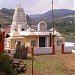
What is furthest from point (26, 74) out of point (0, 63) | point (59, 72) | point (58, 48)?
point (58, 48)

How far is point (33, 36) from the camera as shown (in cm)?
3244

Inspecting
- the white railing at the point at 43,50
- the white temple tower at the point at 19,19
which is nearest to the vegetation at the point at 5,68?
the white railing at the point at 43,50

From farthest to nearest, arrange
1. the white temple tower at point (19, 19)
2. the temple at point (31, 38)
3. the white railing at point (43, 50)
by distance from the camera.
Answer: the white temple tower at point (19, 19) < the temple at point (31, 38) < the white railing at point (43, 50)

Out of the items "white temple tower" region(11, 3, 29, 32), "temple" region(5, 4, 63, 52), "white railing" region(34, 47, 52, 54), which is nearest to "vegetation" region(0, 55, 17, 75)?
"white railing" region(34, 47, 52, 54)

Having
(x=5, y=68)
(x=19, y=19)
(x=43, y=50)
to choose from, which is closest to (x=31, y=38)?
(x=43, y=50)

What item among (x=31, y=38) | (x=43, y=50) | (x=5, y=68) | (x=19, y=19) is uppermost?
(x=19, y=19)

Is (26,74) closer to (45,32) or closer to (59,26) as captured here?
(45,32)

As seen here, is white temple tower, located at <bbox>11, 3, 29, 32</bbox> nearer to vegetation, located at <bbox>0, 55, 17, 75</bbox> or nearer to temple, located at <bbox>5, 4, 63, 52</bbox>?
temple, located at <bbox>5, 4, 63, 52</bbox>

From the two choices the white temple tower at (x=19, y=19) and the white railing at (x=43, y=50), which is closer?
the white railing at (x=43, y=50)

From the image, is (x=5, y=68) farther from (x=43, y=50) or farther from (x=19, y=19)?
(x=19, y=19)

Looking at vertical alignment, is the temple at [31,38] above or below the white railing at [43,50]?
above

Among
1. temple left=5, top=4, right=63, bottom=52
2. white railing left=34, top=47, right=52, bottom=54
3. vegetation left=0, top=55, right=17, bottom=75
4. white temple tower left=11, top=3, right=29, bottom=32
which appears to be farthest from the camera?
white temple tower left=11, top=3, right=29, bottom=32

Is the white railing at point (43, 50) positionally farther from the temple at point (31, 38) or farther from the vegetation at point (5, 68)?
the vegetation at point (5, 68)

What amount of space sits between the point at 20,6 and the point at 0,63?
33.0 m
